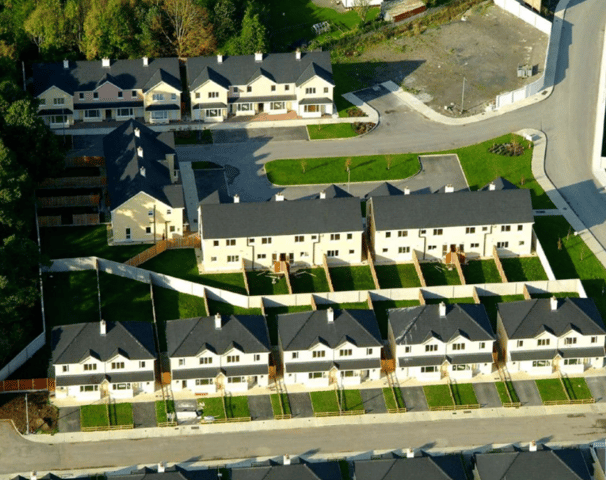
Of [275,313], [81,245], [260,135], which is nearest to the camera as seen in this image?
[275,313]

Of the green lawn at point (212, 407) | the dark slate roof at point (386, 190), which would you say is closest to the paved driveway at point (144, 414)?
the green lawn at point (212, 407)

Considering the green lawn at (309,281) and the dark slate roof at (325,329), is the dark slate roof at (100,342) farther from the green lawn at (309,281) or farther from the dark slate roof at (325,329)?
the green lawn at (309,281)

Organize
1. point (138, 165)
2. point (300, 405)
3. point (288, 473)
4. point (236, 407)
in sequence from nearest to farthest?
point (288, 473)
point (236, 407)
point (300, 405)
point (138, 165)

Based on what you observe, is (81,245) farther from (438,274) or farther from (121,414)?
(438,274)

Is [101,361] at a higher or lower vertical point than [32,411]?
higher

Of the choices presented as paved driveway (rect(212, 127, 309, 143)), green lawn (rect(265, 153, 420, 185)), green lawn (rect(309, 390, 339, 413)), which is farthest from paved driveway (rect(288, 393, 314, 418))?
paved driveway (rect(212, 127, 309, 143))

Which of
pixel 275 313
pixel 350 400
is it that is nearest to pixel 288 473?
pixel 350 400
